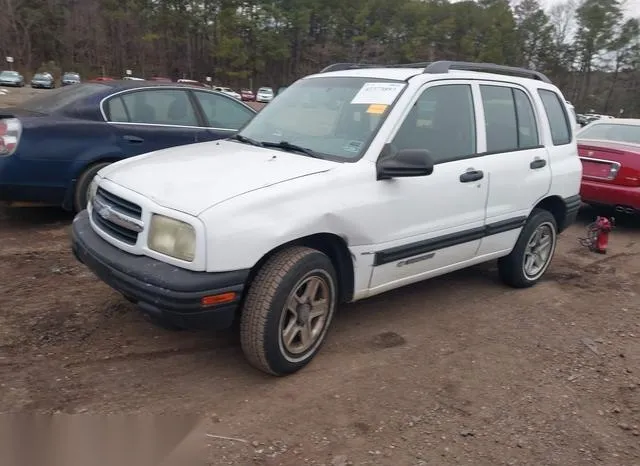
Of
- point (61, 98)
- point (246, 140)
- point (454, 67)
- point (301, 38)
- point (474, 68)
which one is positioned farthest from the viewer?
point (301, 38)

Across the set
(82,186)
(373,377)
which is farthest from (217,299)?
(82,186)

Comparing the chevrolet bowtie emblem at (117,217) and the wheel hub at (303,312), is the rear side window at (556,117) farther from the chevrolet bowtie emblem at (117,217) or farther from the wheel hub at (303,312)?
the chevrolet bowtie emblem at (117,217)

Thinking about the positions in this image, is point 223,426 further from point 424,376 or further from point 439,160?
point 439,160

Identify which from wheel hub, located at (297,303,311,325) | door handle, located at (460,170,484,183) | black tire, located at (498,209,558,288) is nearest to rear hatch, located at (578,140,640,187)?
black tire, located at (498,209,558,288)

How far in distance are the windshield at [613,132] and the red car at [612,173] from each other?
0.26ft

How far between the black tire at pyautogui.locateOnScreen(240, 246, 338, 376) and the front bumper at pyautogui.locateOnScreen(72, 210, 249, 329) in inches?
4.9

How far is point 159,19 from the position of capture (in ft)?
219

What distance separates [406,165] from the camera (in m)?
3.59

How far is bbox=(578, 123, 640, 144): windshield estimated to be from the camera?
8.19 metres

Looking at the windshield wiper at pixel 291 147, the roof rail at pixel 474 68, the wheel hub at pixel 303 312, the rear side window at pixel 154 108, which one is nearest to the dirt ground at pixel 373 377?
the wheel hub at pixel 303 312

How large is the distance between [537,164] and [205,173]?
299 cm

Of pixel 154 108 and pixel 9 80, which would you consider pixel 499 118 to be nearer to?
pixel 154 108

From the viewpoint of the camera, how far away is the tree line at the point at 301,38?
64000 mm

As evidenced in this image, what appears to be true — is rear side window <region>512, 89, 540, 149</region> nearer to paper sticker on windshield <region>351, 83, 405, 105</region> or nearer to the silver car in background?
paper sticker on windshield <region>351, 83, 405, 105</region>
